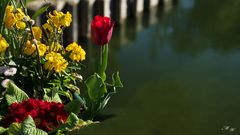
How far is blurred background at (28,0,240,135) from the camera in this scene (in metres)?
7.02

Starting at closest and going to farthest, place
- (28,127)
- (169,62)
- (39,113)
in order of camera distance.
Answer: (28,127) → (39,113) → (169,62)

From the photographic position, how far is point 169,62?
959 cm

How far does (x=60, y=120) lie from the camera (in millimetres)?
3648

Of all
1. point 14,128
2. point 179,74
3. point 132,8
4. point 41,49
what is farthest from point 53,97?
point 132,8

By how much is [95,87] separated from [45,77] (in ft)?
1.57

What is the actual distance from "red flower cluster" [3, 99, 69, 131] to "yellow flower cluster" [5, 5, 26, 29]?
28.1 inches

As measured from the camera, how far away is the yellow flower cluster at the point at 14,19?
13.2 ft

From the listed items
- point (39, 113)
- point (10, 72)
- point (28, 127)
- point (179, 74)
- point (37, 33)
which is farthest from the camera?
point (179, 74)

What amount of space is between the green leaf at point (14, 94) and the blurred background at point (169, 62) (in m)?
0.71

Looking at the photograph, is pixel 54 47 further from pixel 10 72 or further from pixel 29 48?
pixel 10 72

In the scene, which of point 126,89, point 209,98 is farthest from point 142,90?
point 209,98

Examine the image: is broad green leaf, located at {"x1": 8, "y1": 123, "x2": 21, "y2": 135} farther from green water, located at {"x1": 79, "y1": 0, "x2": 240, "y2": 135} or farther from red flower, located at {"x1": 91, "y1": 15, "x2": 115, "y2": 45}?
green water, located at {"x1": 79, "y1": 0, "x2": 240, "y2": 135}

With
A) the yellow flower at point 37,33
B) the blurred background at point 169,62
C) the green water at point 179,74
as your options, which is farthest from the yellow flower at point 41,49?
the green water at point 179,74

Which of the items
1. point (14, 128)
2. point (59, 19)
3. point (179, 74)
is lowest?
point (179, 74)
